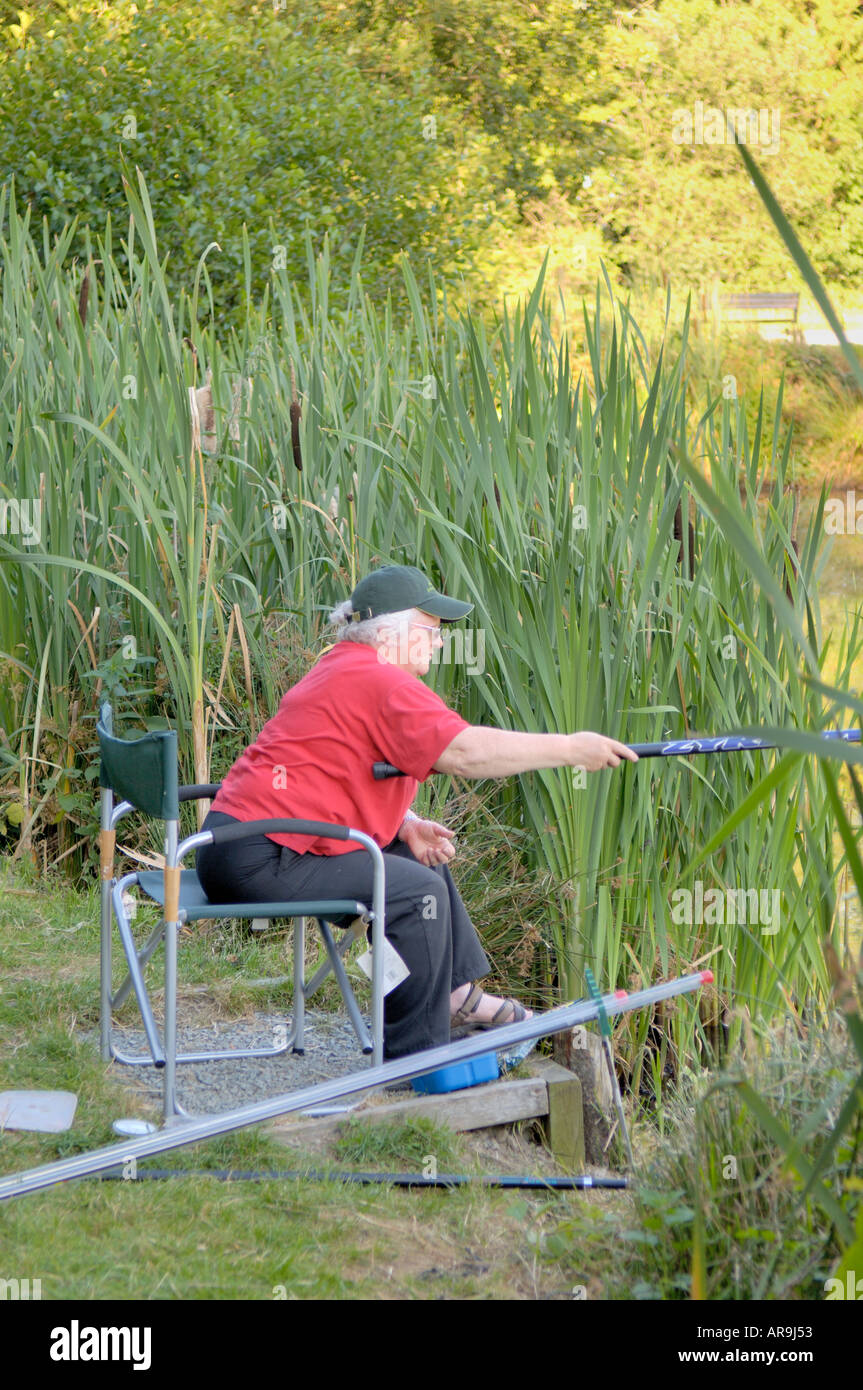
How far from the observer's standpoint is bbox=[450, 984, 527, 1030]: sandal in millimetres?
3301

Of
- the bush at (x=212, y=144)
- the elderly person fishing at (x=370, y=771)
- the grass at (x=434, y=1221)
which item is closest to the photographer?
the grass at (x=434, y=1221)

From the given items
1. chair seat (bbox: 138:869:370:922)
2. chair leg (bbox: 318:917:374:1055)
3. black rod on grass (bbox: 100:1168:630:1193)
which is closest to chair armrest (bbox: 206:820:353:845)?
chair seat (bbox: 138:869:370:922)

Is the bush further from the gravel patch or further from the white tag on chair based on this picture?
the white tag on chair

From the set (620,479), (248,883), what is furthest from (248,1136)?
(620,479)

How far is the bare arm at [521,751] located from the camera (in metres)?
2.85

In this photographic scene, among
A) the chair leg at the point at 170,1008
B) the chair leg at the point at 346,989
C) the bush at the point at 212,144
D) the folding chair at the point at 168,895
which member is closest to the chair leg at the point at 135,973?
the folding chair at the point at 168,895

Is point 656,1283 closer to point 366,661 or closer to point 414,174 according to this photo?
point 366,661

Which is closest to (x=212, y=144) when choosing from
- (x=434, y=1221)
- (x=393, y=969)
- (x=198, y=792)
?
(x=198, y=792)

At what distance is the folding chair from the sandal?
0.25m

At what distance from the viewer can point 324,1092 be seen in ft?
9.00

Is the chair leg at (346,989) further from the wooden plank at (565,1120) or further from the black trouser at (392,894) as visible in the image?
the wooden plank at (565,1120)

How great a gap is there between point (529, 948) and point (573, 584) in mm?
923

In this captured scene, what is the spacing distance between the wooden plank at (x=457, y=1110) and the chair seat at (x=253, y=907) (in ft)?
1.32

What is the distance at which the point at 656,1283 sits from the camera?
2080mm
